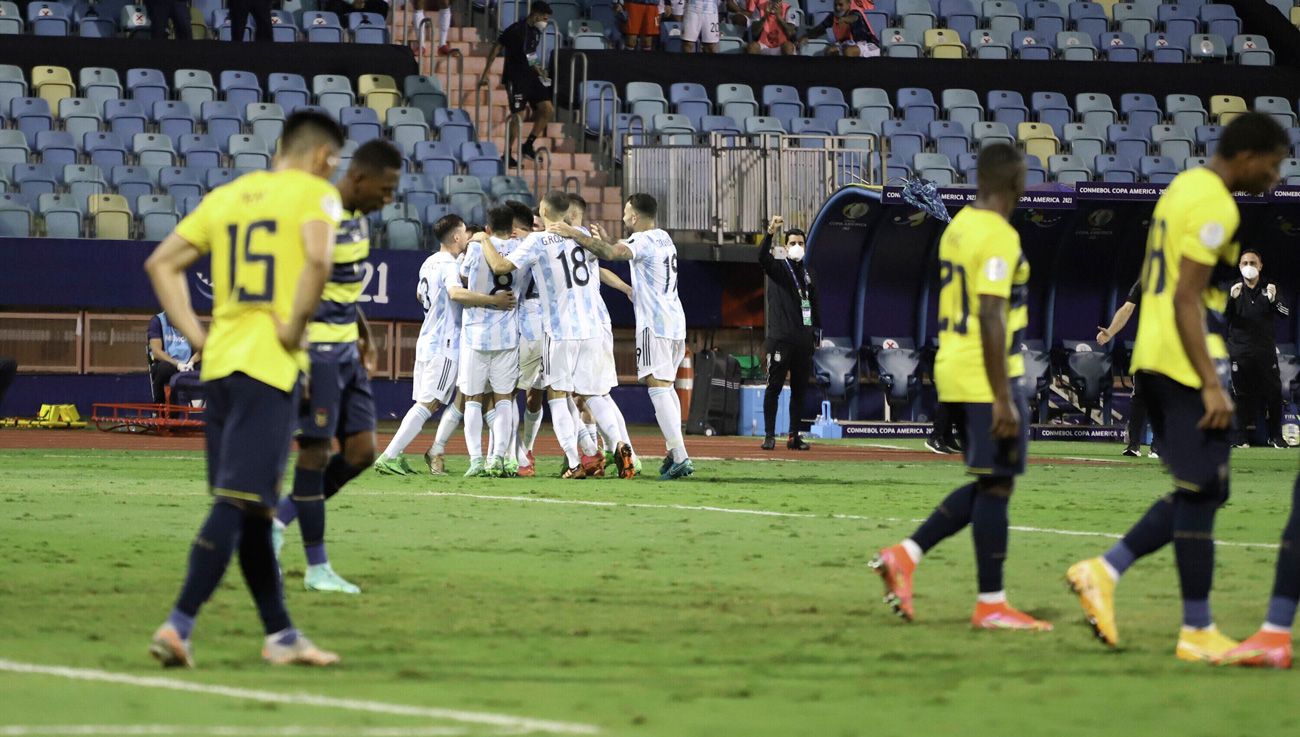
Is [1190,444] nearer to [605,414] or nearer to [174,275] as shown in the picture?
[174,275]

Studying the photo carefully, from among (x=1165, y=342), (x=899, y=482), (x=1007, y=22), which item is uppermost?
(x=1007, y=22)

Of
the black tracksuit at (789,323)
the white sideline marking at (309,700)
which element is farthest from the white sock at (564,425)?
the white sideline marking at (309,700)

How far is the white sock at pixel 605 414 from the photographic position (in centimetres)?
1520

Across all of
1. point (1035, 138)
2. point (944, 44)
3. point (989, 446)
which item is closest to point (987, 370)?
point (989, 446)

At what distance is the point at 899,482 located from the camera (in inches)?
614

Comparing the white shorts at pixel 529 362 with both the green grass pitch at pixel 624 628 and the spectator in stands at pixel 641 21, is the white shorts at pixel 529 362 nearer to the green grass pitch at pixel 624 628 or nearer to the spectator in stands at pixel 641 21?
the green grass pitch at pixel 624 628

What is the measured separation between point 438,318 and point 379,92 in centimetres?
1188

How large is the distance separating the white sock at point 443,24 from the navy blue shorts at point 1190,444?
75.8 ft

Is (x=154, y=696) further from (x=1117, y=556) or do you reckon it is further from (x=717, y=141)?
(x=717, y=141)

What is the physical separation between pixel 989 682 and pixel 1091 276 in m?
19.6

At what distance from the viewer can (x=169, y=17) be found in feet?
90.0

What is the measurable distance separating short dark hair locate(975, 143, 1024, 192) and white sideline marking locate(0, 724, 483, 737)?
10.5ft

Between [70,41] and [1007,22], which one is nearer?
[70,41]

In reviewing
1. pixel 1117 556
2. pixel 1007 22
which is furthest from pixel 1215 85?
pixel 1117 556
